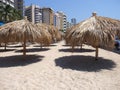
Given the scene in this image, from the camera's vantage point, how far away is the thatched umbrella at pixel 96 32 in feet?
34.2

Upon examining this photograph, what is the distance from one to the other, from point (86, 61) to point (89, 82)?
12.0 feet

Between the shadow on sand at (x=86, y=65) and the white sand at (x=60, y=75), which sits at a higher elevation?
the shadow on sand at (x=86, y=65)

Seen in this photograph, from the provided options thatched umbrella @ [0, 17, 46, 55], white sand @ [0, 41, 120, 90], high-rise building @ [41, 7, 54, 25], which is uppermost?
high-rise building @ [41, 7, 54, 25]

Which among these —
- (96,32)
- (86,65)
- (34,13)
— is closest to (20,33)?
(86,65)

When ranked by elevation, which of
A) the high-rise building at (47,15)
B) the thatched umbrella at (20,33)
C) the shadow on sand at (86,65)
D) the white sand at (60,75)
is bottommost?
the white sand at (60,75)

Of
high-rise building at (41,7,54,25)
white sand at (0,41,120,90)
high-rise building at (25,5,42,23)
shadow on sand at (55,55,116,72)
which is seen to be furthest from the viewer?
high-rise building at (25,5,42,23)

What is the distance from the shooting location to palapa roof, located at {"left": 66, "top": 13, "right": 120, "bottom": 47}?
34.2 feet

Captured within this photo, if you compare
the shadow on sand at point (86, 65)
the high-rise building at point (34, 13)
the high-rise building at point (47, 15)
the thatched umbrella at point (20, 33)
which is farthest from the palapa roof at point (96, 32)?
the high-rise building at point (34, 13)

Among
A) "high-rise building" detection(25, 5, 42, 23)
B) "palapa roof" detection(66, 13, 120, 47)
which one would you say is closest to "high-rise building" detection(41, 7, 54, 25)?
"high-rise building" detection(25, 5, 42, 23)

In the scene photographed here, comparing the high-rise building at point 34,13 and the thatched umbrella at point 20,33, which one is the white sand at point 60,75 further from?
the high-rise building at point 34,13

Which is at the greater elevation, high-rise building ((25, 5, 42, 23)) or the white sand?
high-rise building ((25, 5, 42, 23))

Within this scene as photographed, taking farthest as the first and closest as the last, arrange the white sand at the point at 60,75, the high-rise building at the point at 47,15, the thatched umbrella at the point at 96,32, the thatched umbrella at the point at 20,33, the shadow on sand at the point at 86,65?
1. the high-rise building at the point at 47,15
2. the thatched umbrella at the point at 20,33
3. the thatched umbrella at the point at 96,32
4. the shadow on sand at the point at 86,65
5. the white sand at the point at 60,75

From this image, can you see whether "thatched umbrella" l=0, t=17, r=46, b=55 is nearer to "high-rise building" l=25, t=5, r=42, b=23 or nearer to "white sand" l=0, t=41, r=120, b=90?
"white sand" l=0, t=41, r=120, b=90

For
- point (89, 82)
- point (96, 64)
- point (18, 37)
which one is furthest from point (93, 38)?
point (18, 37)
